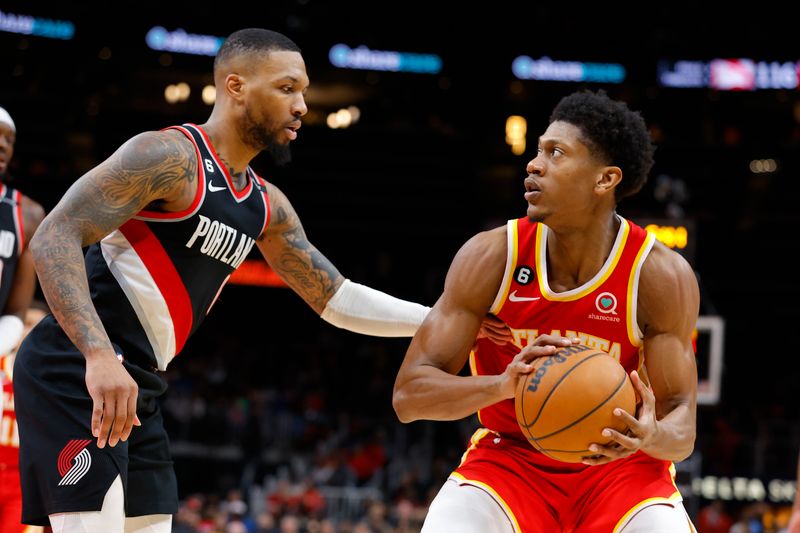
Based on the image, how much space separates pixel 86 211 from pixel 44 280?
28cm

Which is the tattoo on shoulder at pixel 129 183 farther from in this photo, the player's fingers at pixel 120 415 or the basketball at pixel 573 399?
the basketball at pixel 573 399

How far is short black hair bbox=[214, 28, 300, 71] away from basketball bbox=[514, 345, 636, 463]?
172cm

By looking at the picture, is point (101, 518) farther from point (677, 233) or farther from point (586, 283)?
point (677, 233)

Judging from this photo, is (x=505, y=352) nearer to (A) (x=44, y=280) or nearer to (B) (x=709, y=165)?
(A) (x=44, y=280)

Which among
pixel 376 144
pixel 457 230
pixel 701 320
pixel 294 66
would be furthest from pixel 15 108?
pixel 294 66

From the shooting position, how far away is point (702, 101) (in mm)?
22188

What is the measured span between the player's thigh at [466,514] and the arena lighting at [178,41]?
18.0m

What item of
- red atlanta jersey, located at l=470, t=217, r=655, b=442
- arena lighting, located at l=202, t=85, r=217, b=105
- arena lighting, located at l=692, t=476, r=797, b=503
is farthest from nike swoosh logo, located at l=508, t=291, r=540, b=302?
arena lighting, located at l=202, t=85, r=217, b=105

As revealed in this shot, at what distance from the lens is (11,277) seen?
488 cm

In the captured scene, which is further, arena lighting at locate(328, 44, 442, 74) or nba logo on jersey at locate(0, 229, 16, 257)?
arena lighting at locate(328, 44, 442, 74)

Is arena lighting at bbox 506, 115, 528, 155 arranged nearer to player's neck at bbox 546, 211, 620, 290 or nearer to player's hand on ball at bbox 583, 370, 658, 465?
player's neck at bbox 546, 211, 620, 290

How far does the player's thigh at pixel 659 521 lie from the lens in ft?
11.5

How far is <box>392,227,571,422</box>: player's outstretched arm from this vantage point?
11.8 ft

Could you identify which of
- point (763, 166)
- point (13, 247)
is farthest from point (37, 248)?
point (763, 166)
